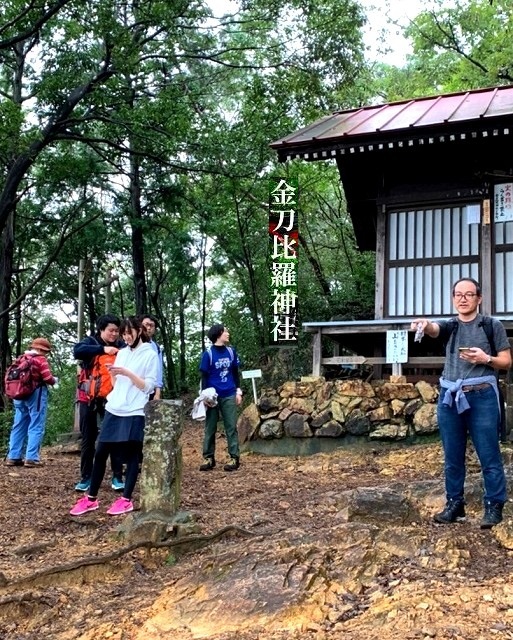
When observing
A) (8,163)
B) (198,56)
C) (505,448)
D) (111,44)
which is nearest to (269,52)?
(198,56)

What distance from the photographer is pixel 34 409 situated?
7469 mm

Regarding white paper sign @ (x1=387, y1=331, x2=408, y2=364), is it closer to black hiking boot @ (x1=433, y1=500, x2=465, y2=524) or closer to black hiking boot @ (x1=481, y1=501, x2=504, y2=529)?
black hiking boot @ (x1=433, y1=500, x2=465, y2=524)

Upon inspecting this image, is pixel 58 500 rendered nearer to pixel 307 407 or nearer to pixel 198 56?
pixel 307 407

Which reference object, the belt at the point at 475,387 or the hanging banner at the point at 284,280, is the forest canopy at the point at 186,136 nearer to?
the hanging banner at the point at 284,280

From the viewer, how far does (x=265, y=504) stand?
18.1 ft

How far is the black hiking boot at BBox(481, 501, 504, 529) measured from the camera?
3.92 meters

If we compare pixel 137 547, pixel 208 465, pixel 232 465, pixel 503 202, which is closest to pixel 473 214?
pixel 503 202

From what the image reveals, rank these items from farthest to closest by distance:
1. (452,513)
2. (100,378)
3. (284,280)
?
(284,280), (100,378), (452,513)

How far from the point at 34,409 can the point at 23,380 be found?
1.34 ft

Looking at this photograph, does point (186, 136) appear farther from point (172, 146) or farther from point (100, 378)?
point (100, 378)

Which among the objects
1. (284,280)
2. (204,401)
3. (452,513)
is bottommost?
(452,513)

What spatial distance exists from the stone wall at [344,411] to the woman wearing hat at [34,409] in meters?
2.92

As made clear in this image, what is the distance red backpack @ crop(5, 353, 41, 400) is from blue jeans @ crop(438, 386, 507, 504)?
5230 millimetres

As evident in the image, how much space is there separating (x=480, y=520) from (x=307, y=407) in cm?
448
